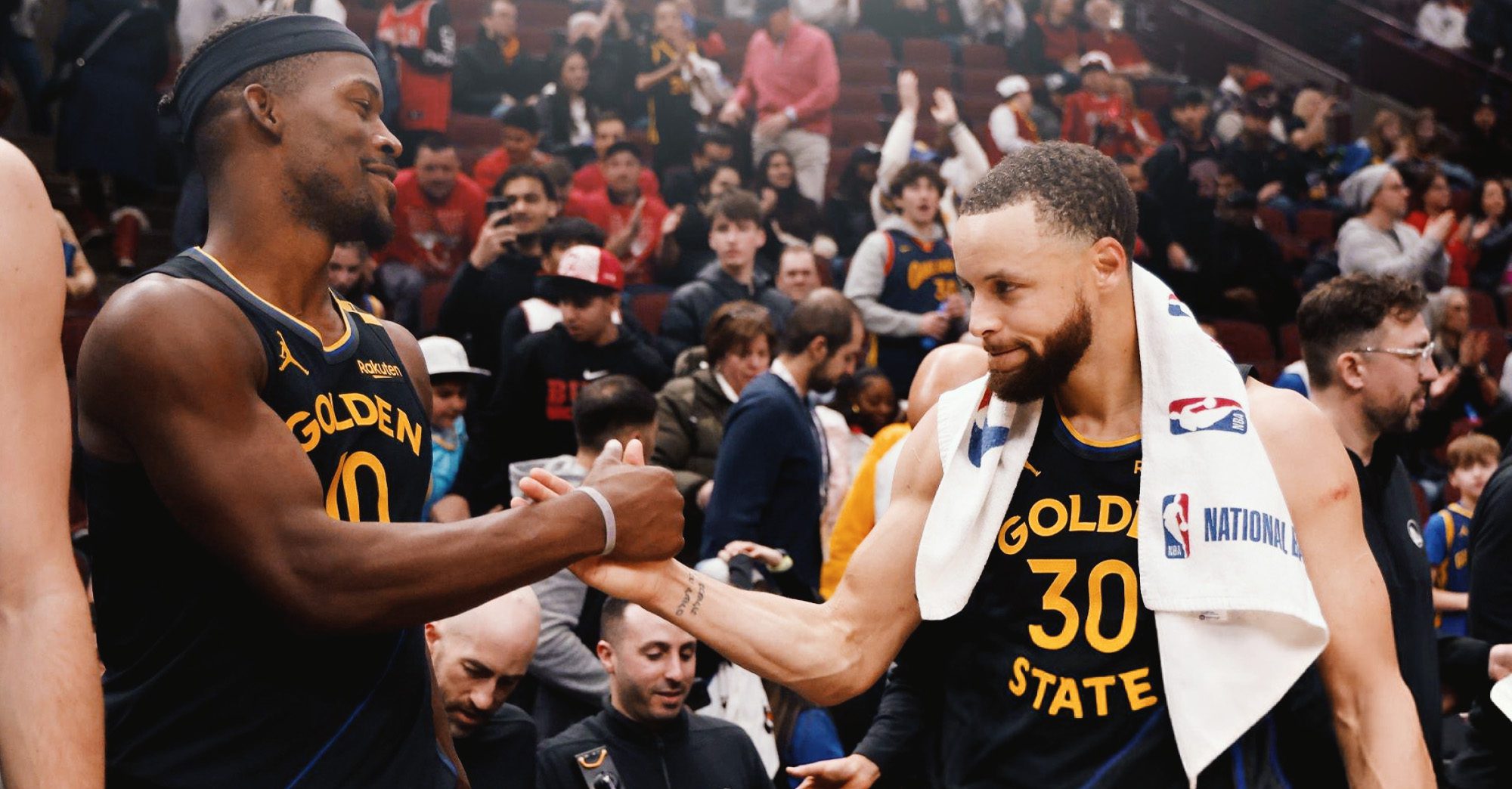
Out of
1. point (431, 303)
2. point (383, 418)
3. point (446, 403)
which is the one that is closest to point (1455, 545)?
point (446, 403)

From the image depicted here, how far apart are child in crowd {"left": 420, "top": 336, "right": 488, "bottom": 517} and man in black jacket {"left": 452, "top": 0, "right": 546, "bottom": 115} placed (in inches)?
213

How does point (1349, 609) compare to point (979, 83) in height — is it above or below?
above

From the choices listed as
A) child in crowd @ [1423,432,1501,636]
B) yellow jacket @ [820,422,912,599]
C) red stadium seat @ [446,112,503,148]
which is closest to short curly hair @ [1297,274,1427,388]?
yellow jacket @ [820,422,912,599]

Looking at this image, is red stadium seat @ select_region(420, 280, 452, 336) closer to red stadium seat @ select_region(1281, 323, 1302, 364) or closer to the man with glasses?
the man with glasses

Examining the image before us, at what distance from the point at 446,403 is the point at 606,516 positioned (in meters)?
3.96

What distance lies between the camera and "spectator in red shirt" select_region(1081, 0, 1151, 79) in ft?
52.5

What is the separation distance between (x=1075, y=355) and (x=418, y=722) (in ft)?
4.33

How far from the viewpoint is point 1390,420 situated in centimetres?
418

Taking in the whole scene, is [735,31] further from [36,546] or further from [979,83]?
[36,546]

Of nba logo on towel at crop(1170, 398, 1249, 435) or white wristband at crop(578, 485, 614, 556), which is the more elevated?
nba logo on towel at crop(1170, 398, 1249, 435)

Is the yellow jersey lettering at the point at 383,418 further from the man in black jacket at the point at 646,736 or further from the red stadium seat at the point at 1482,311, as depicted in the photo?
the red stadium seat at the point at 1482,311

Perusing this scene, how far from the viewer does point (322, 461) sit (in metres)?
2.29

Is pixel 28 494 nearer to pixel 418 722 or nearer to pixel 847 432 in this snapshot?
pixel 418 722

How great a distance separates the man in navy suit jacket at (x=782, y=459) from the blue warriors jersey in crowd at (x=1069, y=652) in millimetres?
2477
